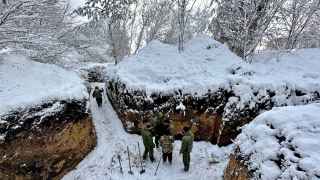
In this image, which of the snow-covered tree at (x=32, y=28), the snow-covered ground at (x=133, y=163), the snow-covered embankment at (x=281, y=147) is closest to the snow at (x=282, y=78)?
the snow-covered ground at (x=133, y=163)

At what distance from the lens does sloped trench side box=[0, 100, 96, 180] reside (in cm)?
1208

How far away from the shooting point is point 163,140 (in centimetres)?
1246

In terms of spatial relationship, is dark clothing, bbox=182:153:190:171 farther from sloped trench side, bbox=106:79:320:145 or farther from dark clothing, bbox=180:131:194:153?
sloped trench side, bbox=106:79:320:145

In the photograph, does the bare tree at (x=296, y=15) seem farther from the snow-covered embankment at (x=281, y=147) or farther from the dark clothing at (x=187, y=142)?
the snow-covered embankment at (x=281, y=147)

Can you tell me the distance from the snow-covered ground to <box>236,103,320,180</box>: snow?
323 centimetres

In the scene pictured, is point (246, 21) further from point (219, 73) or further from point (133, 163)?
point (133, 163)

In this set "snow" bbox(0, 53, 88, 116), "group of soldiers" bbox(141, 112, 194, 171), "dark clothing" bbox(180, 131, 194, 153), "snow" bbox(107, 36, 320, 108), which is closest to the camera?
"dark clothing" bbox(180, 131, 194, 153)

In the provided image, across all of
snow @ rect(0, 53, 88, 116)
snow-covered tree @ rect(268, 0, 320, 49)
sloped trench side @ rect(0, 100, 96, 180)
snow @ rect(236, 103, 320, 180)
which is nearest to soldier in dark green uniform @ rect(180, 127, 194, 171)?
snow @ rect(236, 103, 320, 180)

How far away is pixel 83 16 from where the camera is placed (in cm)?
2248

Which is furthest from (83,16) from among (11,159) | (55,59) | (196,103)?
(11,159)

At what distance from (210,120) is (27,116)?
6343mm

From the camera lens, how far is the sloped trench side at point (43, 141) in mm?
12078

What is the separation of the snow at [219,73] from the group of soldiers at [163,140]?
1.98m

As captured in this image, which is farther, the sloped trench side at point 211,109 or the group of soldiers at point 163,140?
the sloped trench side at point 211,109
